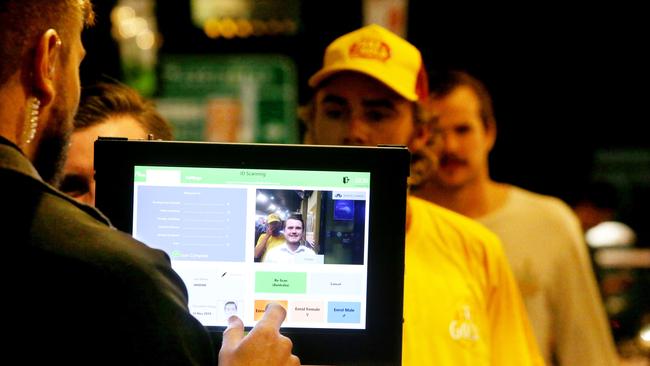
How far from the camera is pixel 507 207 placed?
Result: 405 cm

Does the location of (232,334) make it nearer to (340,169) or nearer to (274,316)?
(274,316)

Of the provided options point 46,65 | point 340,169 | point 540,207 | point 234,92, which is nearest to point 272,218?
point 340,169

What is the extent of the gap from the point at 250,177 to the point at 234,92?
A: 9912 mm

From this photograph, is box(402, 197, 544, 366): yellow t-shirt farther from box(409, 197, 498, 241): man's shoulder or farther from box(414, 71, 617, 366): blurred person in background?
box(414, 71, 617, 366): blurred person in background

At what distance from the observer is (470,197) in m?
4.10

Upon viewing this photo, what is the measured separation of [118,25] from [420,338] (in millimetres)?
9882

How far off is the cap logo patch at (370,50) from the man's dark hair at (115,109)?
52 centimetres

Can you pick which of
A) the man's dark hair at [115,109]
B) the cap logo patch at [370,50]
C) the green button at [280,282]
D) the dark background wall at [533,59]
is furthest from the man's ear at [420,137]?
the dark background wall at [533,59]

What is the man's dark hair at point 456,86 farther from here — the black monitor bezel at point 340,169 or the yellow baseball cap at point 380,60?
the black monitor bezel at point 340,169

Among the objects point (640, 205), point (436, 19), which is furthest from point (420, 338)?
point (640, 205)

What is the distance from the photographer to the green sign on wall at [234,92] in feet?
36.5

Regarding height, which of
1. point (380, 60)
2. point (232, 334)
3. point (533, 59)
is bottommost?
point (232, 334)

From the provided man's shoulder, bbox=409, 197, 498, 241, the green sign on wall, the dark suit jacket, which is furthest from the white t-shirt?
the green sign on wall

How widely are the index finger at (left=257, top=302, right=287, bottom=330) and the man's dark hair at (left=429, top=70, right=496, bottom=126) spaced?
2451 millimetres
